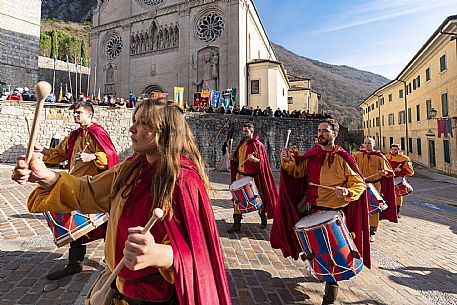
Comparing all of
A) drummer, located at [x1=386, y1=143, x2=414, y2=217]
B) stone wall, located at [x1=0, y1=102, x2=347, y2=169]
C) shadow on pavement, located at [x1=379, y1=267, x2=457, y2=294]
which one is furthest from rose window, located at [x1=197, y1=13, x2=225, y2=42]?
shadow on pavement, located at [x1=379, y1=267, x2=457, y2=294]

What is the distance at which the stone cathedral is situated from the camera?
26.8 m

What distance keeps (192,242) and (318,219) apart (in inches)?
89.4

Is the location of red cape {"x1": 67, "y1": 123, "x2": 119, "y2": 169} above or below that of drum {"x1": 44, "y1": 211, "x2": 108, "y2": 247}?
above

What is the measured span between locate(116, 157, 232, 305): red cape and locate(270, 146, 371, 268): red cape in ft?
8.18

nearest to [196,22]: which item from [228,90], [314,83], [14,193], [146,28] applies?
[146,28]

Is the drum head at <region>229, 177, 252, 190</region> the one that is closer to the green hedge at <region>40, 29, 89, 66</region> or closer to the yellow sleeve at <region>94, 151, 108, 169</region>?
the yellow sleeve at <region>94, 151, 108, 169</region>

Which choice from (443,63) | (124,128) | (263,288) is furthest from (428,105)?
(263,288)

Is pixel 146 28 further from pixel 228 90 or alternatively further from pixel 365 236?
pixel 365 236

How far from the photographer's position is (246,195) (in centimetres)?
568

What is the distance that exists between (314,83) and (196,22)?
63404 millimetres

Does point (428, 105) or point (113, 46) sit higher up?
point (113, 46)

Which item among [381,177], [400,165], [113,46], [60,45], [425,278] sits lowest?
[425,278]

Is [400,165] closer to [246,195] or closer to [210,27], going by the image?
[246,195]

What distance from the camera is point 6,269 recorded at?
394 cm
